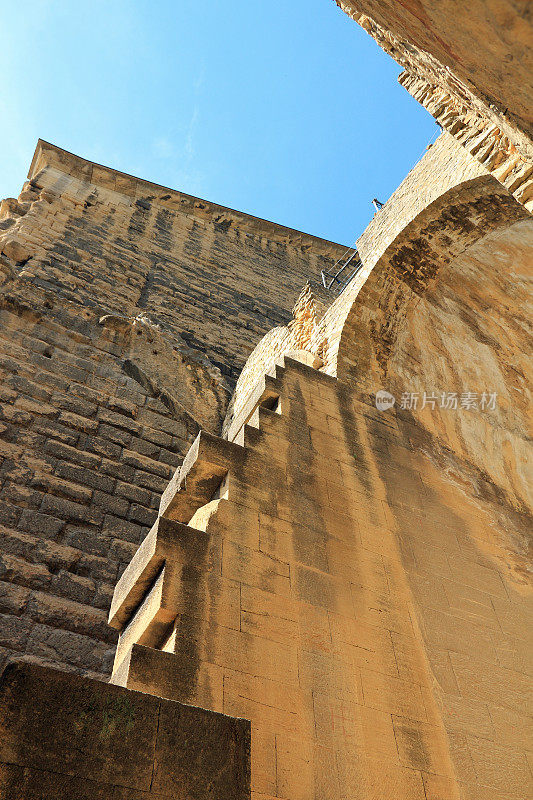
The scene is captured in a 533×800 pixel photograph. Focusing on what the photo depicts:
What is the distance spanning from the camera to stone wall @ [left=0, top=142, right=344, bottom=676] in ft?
12.9

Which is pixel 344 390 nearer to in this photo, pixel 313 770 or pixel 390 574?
pixel 390 574

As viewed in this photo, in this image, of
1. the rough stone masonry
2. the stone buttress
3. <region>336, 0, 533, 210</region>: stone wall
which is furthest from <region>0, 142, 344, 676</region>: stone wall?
<region>336, 0, 533, 210</region>: stone wall

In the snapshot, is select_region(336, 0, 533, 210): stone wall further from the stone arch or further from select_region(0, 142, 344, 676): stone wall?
select_region(0, 142, 344, 676): stone wall

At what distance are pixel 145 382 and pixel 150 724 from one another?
4.10m

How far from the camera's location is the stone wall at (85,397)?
12.9 feet

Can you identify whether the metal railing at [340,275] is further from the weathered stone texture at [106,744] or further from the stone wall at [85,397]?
the weathered stone texture at [106,744]

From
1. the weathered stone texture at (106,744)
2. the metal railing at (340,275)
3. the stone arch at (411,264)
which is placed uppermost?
the metal railing at (340,275)

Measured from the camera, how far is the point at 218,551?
3203 mm

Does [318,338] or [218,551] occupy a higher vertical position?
[318,338]

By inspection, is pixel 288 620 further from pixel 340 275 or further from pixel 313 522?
pixel 340 275

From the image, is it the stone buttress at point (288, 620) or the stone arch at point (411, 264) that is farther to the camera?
the stone arch at point (411, 264)

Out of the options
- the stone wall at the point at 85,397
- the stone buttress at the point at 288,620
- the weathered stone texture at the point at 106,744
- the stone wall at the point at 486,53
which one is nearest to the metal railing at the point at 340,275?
the stone wall at the point at 85,397

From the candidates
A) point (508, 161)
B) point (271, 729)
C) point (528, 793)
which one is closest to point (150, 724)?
point (271, 729)

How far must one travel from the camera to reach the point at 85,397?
539 centimetres
